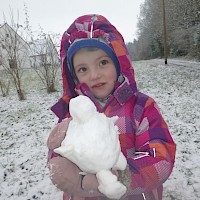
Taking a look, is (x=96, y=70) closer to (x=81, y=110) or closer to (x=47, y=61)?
(x=81, y=110)

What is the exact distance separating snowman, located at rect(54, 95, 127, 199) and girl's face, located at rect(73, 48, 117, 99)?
0.50m

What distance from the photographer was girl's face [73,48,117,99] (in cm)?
159

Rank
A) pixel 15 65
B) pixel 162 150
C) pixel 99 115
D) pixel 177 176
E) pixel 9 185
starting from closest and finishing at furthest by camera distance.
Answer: pixel 99 115
pixel 162 150
pixel 177 176
pixel 9 185
pixel 15 65

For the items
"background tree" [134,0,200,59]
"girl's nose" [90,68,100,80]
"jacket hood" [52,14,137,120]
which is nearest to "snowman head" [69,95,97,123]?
"girl's nose" [90,68,100,80]

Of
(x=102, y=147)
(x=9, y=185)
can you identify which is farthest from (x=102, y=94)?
(x=9, y=185)

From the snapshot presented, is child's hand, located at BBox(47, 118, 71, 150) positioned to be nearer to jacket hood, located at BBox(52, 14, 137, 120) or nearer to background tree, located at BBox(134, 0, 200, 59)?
jacket hood, located at BBox(52, 14, 137, 120)

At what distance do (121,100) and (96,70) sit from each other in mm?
242

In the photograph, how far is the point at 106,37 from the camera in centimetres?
162

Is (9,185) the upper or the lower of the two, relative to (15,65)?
lower

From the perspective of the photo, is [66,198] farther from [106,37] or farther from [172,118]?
[172,118]

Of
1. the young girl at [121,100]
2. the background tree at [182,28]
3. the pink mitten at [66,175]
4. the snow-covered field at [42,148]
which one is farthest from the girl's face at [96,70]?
the background tree at [182,28]

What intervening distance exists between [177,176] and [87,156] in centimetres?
299

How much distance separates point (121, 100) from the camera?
5.31 ft

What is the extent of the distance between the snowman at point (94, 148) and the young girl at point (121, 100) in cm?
18
